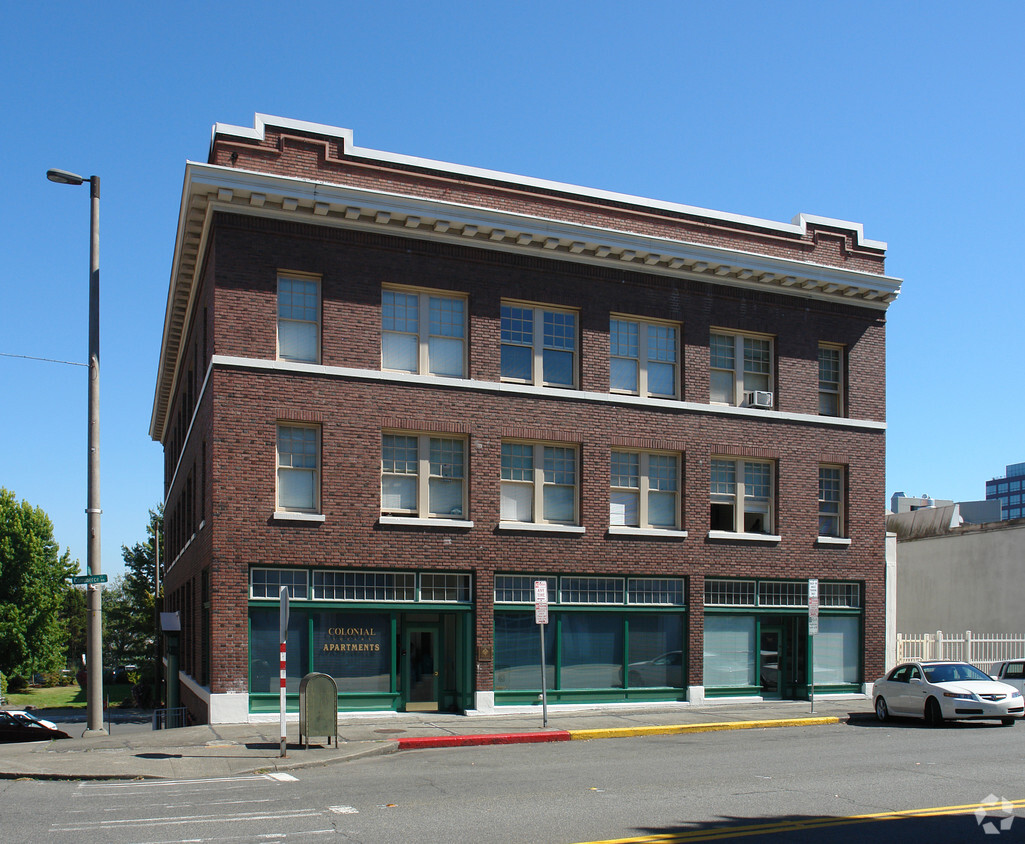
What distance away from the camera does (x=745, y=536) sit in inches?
1071

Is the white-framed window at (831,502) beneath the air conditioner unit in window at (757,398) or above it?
beneath

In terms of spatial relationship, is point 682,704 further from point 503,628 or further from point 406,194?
point 406,194

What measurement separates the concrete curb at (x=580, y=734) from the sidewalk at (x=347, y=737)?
0.02 metres

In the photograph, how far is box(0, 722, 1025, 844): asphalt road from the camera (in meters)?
10.4

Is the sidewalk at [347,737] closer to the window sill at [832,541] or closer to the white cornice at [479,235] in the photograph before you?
the window sill at [832,541]

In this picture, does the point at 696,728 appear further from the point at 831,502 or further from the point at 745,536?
the point at 831,502

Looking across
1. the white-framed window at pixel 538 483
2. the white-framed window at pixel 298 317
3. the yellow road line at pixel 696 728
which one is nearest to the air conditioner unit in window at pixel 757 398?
the white-framed window at pixel 538 483

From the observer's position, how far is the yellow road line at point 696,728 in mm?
20781

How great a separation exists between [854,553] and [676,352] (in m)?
7.49

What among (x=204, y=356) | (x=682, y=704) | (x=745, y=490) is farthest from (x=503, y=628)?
(x=204, y=356)

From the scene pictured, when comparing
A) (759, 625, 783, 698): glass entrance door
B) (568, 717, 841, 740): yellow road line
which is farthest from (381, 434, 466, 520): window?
(759, 625, 783, 698): glass entrance door

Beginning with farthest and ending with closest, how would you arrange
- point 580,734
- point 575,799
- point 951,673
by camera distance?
1. point 951,673
2. point 580,734
3. point 575,799

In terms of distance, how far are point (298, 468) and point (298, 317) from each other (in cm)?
330

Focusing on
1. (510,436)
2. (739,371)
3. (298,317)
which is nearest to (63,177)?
(298,317)
